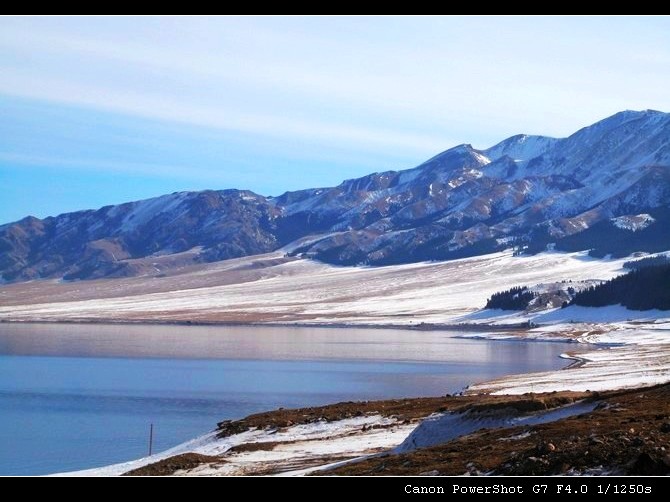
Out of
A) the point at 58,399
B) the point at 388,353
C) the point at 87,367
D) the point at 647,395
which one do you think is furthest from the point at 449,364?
the point at 647,395

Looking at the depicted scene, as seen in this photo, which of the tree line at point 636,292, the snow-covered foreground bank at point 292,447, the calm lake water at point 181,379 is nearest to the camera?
the snow-covered foreground bank at point 292,447

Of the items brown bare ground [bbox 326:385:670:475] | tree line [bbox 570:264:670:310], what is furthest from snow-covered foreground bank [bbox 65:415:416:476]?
tree line [bbox 570:264:670:310]

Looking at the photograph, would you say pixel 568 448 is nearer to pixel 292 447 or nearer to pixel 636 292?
pixel 292 447

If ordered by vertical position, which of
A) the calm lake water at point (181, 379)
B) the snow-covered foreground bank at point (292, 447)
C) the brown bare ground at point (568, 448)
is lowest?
the calm lake water at point (181, 379)

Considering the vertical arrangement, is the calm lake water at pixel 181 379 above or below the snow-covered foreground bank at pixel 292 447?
below

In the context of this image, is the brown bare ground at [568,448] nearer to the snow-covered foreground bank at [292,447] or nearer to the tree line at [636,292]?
the snow-covered foreground bank at [292,447]

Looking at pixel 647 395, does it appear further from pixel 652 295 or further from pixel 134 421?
pixel 652 295

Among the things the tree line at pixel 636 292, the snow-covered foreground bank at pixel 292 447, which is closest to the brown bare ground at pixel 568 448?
the snow-covered foreground bank at pixel 292 447

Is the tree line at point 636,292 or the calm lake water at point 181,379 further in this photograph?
the tree line at point 636,292
